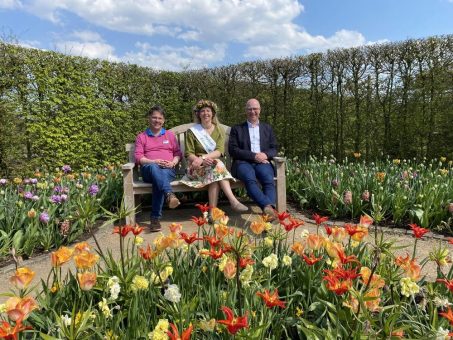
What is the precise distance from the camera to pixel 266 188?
14.3 ft

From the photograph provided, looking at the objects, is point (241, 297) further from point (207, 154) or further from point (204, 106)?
point (204, 106)

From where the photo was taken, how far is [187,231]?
4.06m

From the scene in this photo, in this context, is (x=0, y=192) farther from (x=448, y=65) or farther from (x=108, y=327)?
(x=448, y=65)

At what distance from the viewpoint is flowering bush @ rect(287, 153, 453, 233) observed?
12.7 feet

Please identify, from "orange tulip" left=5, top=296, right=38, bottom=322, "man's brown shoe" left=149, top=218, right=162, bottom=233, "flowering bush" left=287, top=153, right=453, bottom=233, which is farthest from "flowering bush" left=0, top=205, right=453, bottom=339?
"man's brown shoe" left=149, top=218, right=162, bottom=233

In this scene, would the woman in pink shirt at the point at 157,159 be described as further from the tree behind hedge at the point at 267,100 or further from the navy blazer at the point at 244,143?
the tree behind hedge at the point at 267,100

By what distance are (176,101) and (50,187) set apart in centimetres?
464

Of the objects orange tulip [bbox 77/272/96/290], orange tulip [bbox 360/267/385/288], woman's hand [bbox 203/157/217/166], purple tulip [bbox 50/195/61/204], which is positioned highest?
woman's hand [bbox 203/157/217/166]

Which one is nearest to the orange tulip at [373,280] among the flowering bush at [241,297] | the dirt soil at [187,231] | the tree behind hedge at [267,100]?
the flowering bush at [241,297]

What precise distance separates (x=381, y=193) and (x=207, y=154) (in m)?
1.91

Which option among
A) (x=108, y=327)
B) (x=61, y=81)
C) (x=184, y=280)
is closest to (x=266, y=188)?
(x=184, y=280)

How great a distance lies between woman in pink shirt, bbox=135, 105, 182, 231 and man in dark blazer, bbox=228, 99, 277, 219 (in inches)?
27.8

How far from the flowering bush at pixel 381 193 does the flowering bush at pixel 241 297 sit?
1866mm

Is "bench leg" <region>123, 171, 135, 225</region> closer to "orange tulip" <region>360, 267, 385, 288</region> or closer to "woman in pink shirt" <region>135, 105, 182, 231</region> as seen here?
"woman in pink shirt" <region>135, 105, 182, 231</region>
